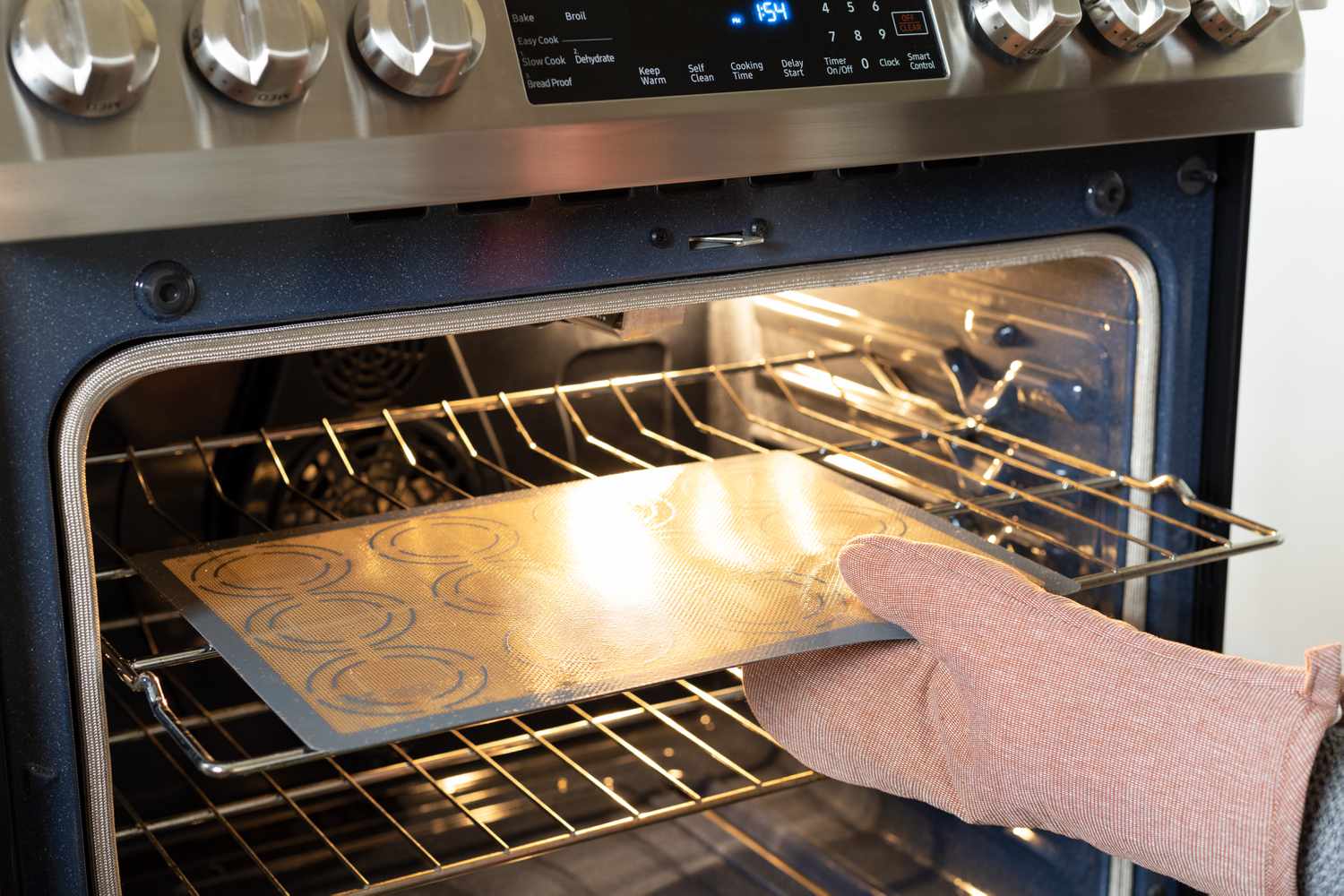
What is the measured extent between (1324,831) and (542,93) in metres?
0.58

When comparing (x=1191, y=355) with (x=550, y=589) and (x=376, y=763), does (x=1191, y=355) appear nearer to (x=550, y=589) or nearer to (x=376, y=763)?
(x=550, y=589)

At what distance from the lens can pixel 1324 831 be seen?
78cm

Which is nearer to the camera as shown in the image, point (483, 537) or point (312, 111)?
point (312, 111)

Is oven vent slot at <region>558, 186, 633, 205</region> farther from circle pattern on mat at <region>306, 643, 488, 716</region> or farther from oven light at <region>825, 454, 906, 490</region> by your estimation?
oven light at <region>825, 454, 906, 490</region>

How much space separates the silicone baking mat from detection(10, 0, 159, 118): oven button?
1.03 ft

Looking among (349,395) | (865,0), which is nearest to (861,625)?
(865,0)

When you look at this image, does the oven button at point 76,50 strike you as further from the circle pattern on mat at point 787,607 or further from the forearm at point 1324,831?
the forearm at point 1324,831

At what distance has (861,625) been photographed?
0.87 m

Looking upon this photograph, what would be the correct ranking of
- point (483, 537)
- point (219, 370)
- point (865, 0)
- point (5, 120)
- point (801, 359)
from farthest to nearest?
1. point (801, 359)
2. point (219, 370)
3. point (483, 537)
4. point (865, 0)
5. point (5, 120)

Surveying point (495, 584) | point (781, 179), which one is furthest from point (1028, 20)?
point (495, 584)

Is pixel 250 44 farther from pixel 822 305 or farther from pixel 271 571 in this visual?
pixel 822 305

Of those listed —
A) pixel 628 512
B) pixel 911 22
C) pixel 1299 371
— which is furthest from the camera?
pixel 1299 371

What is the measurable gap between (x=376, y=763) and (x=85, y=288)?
2.24 feet

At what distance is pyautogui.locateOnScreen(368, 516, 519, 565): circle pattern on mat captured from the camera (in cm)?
→ 99
